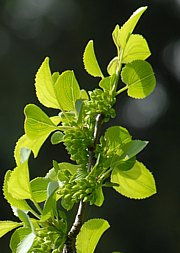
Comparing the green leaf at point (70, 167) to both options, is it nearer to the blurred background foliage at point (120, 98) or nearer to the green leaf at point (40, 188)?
the green leaf at point (40, 188)

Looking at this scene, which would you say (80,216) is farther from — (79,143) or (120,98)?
(120,98)

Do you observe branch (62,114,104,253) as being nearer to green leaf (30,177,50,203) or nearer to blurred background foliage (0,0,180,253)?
green leaf (30,177,50,203)

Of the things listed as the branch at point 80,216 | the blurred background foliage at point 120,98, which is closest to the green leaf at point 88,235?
the branch at point 80,216

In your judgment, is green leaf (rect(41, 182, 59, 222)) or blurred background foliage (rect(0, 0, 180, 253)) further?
blurred background foliage (rect(0, 0, 180, 253))

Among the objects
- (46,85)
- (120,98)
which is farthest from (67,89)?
(120,98)

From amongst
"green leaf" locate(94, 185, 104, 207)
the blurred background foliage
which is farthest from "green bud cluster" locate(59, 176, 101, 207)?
the blurred background foliage

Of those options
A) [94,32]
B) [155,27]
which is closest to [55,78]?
[94,32]
